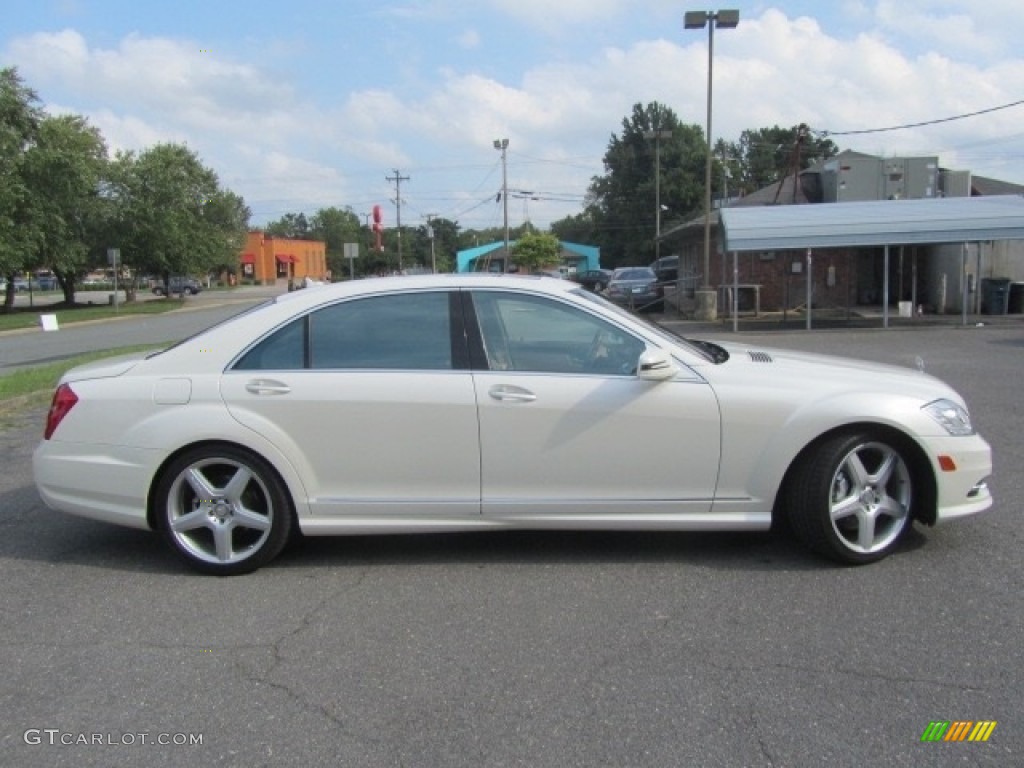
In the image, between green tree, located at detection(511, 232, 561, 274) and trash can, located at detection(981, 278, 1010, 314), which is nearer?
trash can, located at detection(981, 278, 1010, 314)

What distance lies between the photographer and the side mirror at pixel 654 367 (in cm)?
448

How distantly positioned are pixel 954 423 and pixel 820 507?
0.85 m

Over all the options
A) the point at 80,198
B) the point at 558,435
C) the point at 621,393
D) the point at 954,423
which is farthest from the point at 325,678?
the point at 80,198

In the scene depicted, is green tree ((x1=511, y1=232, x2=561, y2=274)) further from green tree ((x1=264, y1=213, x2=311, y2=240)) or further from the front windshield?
green tree ((x1=264, y1=213, x2=311, y2=240))

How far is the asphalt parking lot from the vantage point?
3.06 m

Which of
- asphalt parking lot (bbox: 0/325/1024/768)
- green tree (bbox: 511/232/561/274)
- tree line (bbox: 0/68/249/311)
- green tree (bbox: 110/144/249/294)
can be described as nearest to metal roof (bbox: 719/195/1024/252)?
asphalt parking lot (bbox: 0/325/1024/768)

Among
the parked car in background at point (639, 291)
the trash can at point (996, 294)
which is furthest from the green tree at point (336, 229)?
the trash can at point (996, 294)

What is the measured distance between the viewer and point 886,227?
20.8 m

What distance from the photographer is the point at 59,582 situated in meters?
4.71

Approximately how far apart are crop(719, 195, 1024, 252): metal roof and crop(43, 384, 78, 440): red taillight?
18.0 meters

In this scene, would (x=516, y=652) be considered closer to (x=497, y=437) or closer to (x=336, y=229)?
(x=497, y=437)

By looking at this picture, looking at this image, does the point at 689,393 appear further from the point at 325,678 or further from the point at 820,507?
the point at 325,678

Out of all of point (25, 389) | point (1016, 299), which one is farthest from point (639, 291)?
point (25, 389)

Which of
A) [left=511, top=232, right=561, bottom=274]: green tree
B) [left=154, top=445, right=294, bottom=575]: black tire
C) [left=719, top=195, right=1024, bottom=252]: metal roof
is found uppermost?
[left=511, top=232, right=561, bottom=274]: green tree
